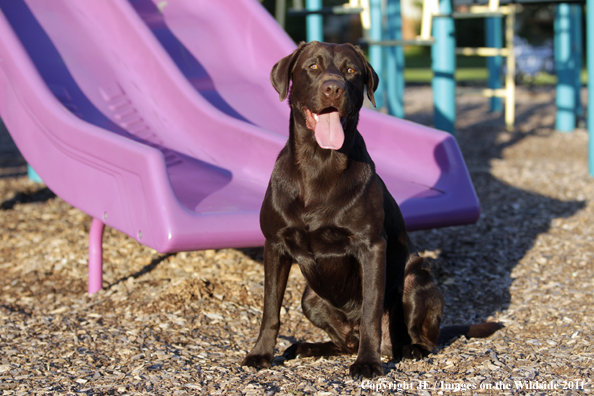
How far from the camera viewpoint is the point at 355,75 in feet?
10.1

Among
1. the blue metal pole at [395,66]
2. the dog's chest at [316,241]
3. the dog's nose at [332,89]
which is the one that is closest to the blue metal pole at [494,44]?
the blue metal pole at [395,66]

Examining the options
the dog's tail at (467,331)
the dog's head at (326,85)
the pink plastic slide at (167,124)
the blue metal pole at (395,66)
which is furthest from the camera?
the blue metal pole at (395,66)

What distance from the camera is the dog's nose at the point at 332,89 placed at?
2.85 metres

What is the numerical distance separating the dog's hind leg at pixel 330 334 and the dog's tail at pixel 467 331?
44 centimetres

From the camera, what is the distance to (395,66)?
11188mm

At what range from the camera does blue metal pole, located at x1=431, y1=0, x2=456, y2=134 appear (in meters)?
6.87

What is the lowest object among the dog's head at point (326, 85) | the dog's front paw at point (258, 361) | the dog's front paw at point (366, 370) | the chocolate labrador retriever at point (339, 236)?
the dog's front paw at point (258, 361)

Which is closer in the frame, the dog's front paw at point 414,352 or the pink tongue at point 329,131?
the pink tongue at point 329,131

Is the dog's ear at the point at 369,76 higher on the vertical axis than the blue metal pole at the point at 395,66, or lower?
higher

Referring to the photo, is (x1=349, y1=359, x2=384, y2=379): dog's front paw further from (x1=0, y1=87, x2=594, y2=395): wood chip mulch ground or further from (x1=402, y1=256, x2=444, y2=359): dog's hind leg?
(x1=402, y1=256, x2=444, y2=359): dog's hind leg

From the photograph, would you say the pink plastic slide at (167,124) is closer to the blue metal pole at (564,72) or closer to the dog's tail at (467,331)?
the dog's tail at (467,331)

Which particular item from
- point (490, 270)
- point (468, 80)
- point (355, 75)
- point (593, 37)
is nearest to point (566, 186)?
point (593, 37)

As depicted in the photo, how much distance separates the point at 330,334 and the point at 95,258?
1.81 meters

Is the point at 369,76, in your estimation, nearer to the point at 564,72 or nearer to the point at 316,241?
the point at 316,241
